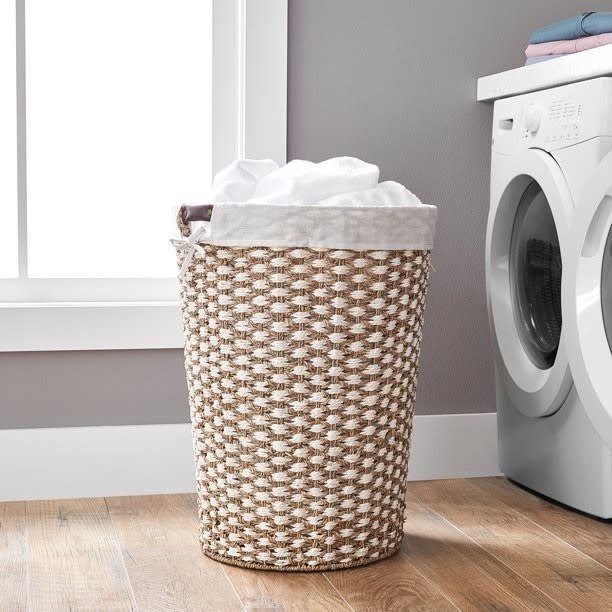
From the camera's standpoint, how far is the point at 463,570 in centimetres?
159

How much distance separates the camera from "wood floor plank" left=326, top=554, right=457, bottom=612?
144 cm

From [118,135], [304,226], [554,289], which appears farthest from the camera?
[118,135]

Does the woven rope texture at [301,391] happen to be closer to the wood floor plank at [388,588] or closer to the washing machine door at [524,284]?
the wood floor plank at [388,588]

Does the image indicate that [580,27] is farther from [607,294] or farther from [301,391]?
[301,391]

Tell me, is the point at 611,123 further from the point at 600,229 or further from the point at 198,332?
the point at 198,332

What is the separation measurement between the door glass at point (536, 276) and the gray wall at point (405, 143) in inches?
7.5

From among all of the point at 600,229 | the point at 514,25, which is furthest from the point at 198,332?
the point at 514,25

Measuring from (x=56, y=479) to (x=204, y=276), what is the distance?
69cm

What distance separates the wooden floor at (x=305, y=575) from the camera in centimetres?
146

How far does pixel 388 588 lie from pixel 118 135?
1.14m

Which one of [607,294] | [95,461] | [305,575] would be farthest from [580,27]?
[95,461]

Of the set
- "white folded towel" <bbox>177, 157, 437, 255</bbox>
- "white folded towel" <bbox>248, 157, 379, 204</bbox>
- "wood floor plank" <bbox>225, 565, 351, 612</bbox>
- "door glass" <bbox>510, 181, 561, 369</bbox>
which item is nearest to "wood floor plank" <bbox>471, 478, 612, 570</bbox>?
"door glass" <bbox>510, 181, 561, 369</bbox>

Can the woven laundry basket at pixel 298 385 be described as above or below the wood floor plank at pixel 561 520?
above

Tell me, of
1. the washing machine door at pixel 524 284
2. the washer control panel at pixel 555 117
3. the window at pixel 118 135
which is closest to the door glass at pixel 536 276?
the washing machine door at pixel 524 284
